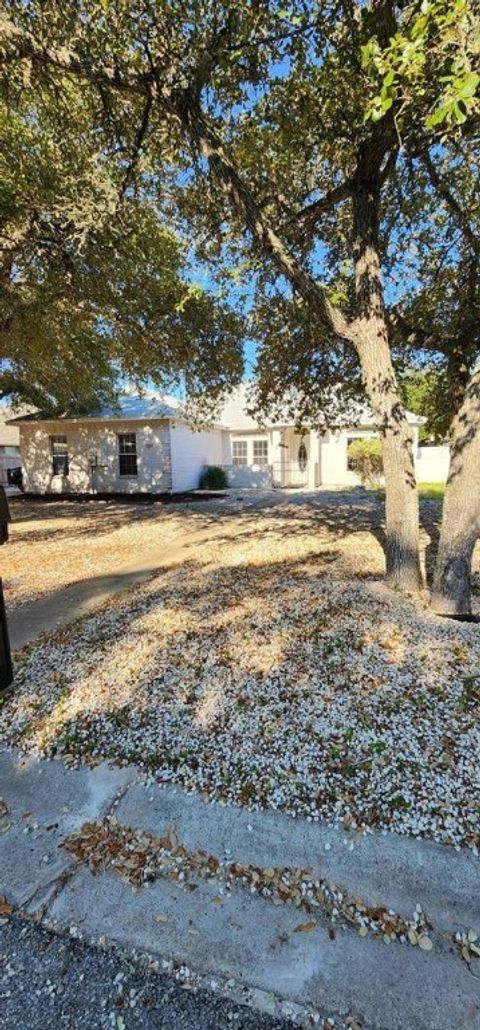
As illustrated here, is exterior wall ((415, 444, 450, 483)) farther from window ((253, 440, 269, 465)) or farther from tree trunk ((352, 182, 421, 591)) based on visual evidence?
tree trunk ((352, 182, 421, 591))

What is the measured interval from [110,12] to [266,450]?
16.6 meters

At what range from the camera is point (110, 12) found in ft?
13.9

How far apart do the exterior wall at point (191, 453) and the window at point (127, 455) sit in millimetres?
1562

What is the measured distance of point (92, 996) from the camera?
155 centimetres

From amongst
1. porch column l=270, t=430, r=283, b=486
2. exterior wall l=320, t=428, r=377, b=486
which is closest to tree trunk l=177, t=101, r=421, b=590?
exterior wall l=320, t=428, r=377, b=486

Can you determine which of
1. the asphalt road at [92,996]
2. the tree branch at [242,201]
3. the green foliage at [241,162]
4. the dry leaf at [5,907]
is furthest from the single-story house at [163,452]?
the asphalt road at [92,996]

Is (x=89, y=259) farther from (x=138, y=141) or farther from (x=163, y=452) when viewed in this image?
(x=163, y=452)

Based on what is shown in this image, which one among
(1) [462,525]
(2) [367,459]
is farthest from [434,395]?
(2) [367,459]

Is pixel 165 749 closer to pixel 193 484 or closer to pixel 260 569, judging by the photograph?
pixel 260 569

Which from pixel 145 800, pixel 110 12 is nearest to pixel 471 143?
pixel 110 12

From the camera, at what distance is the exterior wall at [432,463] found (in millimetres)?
19422

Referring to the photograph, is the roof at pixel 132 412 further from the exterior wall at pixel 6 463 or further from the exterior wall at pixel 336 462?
the exterior wall at pixel 6 463

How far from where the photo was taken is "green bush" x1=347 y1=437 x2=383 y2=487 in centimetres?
1816

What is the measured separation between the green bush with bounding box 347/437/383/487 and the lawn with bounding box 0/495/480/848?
13685mm
